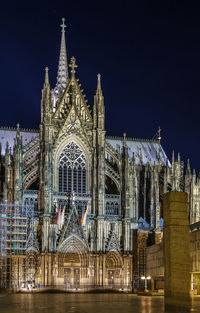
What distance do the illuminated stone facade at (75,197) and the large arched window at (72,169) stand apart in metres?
0.12

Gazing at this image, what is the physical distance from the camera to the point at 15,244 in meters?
59.0

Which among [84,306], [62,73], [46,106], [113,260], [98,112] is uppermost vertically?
[62,73]

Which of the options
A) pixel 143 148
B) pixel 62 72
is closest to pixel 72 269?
pixel 143 148

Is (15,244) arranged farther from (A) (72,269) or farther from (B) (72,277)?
(B) (72,277)

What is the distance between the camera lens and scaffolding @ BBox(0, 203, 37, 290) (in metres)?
57.8

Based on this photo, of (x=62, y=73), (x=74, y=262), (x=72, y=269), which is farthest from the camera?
(x=62, y=73)

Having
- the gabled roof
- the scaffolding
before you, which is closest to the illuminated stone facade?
the scaffolding

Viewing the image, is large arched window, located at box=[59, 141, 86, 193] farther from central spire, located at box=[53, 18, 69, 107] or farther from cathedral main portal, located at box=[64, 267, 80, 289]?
central spire, located at box=[53, 18, 69, 107]

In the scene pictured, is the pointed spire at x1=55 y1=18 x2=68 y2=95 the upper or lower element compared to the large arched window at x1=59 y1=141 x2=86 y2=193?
upper

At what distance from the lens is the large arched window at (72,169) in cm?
6500

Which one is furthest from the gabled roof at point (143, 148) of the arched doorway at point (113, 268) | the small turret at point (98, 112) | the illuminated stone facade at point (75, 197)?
the arched doorway at point (113, 268)

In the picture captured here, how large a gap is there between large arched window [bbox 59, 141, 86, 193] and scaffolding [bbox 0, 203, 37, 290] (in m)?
6.19

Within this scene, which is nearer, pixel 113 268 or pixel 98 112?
pixel 113 268

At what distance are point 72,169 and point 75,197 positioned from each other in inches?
141
